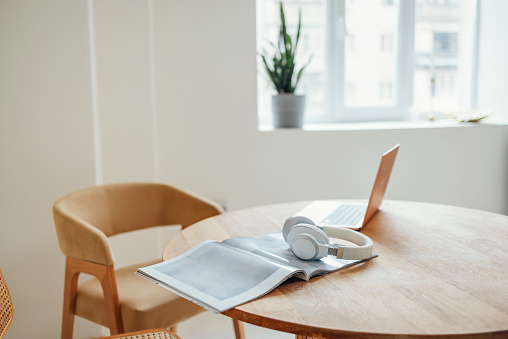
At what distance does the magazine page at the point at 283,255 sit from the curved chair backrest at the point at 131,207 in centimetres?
67

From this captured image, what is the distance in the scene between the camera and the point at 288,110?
2758 millimetres

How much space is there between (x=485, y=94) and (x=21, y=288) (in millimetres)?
2908

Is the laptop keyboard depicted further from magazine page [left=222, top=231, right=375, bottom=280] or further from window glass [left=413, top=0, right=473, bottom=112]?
window glass [left=413, top=0, right=473, bottom=112]

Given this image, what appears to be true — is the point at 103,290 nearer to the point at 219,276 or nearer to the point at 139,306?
the point at 139,306

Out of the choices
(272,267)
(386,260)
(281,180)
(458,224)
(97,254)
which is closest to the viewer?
(272,267)

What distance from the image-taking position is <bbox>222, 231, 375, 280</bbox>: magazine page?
1043 mm

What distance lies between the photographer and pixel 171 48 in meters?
2.57

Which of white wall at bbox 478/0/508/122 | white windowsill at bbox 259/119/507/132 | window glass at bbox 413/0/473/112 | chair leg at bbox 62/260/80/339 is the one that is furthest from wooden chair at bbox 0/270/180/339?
white wall at bbox 478/0/508/122

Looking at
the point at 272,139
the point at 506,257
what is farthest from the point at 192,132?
the point at 506,257

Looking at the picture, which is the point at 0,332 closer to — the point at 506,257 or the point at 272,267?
the point at 272,267

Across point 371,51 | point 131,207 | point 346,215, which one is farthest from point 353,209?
point 371,51

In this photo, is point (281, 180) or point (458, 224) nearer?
point (458, 224)

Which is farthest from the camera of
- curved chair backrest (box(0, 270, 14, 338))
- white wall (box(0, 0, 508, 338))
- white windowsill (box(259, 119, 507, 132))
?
white windowsill (box(259, 119, 507, 132))

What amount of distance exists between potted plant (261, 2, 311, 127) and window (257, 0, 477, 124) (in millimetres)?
219
